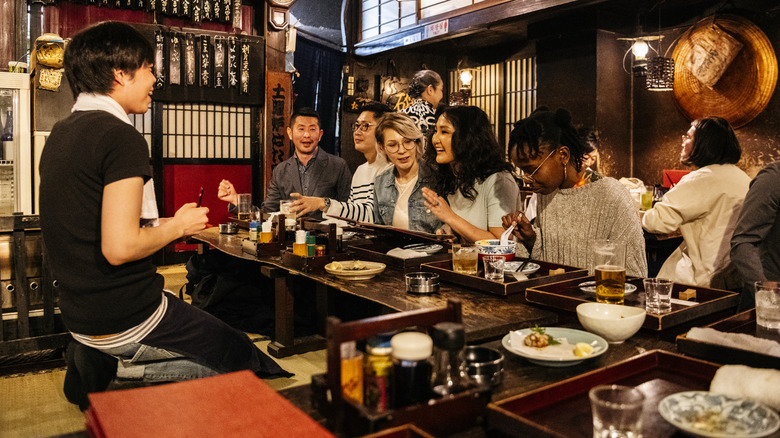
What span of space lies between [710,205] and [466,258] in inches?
69.6

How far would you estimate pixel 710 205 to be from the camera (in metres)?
3.28

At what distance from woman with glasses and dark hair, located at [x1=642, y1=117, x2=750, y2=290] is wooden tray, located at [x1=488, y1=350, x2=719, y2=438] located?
2.21 metres

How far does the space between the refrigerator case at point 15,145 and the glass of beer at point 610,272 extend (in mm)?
4797

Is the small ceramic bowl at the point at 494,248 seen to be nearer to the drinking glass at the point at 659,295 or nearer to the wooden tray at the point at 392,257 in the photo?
the wooden tray at the point at 392,257

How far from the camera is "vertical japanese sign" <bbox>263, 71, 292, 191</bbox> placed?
7652mm

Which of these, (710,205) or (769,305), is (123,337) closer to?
(769,305)

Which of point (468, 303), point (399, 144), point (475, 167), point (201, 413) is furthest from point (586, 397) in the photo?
point (399, 144)

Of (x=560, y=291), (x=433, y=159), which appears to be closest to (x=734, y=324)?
(x=560, y=291)

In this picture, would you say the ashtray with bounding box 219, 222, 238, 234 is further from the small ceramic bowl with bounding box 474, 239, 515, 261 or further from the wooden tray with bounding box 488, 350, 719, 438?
the wooden tray with bounding box 488, 350, 719, 438

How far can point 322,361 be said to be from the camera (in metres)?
3.77

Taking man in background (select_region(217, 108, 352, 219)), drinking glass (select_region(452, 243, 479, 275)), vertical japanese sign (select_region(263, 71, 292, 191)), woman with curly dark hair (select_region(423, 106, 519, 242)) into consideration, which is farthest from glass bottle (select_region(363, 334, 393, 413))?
vertical japanese sign (select_region(263, 71, 292, 191))

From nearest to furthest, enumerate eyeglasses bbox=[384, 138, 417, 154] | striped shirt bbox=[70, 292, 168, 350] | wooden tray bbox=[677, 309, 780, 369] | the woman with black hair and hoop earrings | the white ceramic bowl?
wooden tray bbox=[677, 309, 780, 369], the white ceramic bowl, striped shirt bbox=[70, 292, 168, 350], eyeglasses bbox=[384, 138, 417, 154], the woman with black hair and hoop earrings

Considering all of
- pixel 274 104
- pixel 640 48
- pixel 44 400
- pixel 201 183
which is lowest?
pixel 44 400

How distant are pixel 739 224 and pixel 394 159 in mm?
1879
